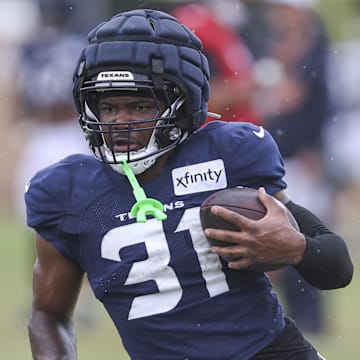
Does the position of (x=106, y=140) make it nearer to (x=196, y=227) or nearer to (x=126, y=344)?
(x=196, y=227)

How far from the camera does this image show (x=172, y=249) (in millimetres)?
3967

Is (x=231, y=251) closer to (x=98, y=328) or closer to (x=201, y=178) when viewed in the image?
(x=201, y=178)

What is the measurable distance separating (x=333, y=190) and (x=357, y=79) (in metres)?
2.09

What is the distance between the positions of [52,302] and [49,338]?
0.13 metres

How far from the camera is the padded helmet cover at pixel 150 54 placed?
13.2 ft

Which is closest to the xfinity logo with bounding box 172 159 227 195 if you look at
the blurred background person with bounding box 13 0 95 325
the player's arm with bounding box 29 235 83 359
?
the player's arm with bounding box 29 235 83 359

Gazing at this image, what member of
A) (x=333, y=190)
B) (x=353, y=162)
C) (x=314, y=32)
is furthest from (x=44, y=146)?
(x=353, y=162)

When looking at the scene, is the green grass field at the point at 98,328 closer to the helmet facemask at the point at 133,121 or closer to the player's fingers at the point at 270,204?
the helmet facemask at the point at 133,121

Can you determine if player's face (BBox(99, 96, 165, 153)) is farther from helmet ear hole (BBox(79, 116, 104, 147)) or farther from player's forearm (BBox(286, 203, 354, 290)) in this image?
player's forearm (BBox(286, 203, 354, 290))

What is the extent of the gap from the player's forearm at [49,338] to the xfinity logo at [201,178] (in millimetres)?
639

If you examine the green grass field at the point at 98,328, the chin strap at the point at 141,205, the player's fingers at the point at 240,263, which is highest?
the chin strap at the point at 141,205

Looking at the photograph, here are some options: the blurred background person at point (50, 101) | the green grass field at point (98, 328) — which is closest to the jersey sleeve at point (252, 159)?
the green grass field at point (98, 328)

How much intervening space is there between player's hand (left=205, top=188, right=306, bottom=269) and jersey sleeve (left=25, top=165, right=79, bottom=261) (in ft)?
1.69

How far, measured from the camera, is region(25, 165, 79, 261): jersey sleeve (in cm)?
405
